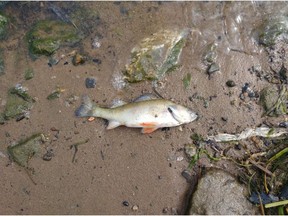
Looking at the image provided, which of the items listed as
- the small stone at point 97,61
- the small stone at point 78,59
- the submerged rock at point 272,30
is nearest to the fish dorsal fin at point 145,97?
the small stone at point 97,61

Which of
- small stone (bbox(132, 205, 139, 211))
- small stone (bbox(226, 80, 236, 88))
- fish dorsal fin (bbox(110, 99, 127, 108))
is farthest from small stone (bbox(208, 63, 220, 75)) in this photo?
small stone (bbox(132, 205, 139, 211))

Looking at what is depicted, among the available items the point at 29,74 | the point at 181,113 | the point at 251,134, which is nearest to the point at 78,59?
the point at 29,74

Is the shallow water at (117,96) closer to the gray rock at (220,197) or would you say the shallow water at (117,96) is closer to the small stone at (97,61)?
the small stone at (97,61)

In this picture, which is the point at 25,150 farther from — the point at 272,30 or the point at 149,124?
the point at 272,30

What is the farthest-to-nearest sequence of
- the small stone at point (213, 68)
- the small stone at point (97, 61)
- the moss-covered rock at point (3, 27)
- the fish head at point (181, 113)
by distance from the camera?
1. the moss-covered rock at point (3, 27)
2. the small stone at point (97, 61)
3. the small stone at point (213, 68)
4. the fish head at point (181, 113)

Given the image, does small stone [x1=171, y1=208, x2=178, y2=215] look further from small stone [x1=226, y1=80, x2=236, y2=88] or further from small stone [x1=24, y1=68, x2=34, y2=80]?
small stone [x1=24, y1=68, x2=34, y2=80]

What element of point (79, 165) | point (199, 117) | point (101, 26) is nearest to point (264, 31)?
point (199, 117)

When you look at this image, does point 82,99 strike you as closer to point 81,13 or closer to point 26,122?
point 26,122
